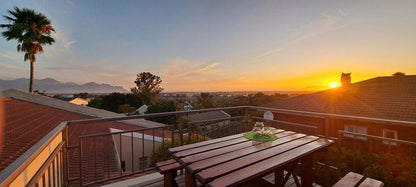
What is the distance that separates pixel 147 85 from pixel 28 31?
19.8 metres

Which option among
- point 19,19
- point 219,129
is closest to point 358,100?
point 219,129

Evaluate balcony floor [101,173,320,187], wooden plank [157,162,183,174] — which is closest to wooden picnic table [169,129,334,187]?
wooden plank [157,162,183,174]

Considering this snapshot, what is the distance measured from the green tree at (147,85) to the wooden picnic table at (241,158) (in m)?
30.6

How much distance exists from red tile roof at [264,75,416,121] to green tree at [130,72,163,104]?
24970 millimetres

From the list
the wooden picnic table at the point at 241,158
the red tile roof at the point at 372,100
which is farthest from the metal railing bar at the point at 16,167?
the red tile roof at the point at 372,100

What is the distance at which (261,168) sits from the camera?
1242mm

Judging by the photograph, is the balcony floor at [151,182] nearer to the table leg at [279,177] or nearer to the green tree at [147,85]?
the table leg at [279,177]

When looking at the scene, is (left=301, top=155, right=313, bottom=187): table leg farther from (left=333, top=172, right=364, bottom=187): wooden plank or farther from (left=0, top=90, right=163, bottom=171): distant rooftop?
(left=0, top=90, right=163, bottom=171): distant rooftop

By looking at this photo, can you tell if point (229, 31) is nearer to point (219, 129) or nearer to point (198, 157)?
point (219, 129)

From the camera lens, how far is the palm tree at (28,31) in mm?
11656

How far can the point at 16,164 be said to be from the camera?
2.68 ft

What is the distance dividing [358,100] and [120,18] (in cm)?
1180

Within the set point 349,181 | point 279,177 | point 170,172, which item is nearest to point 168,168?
point 170,172

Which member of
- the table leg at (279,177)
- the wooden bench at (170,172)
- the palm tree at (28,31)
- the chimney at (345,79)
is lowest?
the table leg at (279,177)
